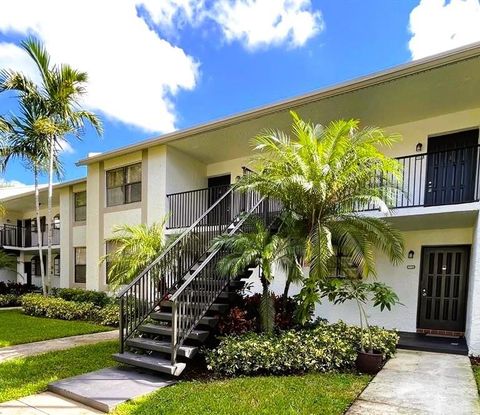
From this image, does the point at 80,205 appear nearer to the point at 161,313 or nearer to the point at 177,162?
the point at 177,162

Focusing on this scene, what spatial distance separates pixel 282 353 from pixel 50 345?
5.66 meters

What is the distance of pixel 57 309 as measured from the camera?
11.7 metres

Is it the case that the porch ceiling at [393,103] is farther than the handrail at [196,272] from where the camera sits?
Yes

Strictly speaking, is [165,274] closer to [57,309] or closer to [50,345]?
[50,345]

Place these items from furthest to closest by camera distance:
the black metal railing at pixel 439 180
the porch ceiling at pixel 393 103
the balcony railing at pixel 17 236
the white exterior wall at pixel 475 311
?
the balcony railing at pixel 17 236, the black metal railing at pixel 439 180, the porch ceiling at pixel 393 103, the white exterior wall at pixel 475 311

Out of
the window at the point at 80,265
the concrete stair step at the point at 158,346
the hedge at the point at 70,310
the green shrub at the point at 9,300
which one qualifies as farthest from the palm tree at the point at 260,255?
the green shrub at the point at 9,300

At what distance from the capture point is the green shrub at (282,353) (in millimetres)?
5406

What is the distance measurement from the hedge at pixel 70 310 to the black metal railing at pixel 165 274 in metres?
4.00

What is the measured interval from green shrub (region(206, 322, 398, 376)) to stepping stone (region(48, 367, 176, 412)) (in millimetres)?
935

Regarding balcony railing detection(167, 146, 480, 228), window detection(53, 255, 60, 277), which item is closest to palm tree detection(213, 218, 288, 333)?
balcony railing detection(167, 146, 480, 228)

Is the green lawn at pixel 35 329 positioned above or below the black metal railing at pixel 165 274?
below

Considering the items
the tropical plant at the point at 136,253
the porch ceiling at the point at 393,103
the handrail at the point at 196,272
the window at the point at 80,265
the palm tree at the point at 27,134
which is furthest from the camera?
the window at the point at 80,265

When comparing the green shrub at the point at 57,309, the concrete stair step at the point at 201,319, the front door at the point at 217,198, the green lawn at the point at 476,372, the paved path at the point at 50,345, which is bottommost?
the green shrub at the point at 57,309

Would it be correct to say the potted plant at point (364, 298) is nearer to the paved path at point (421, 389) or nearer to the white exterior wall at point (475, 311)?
the paved path at point (421, 389)
